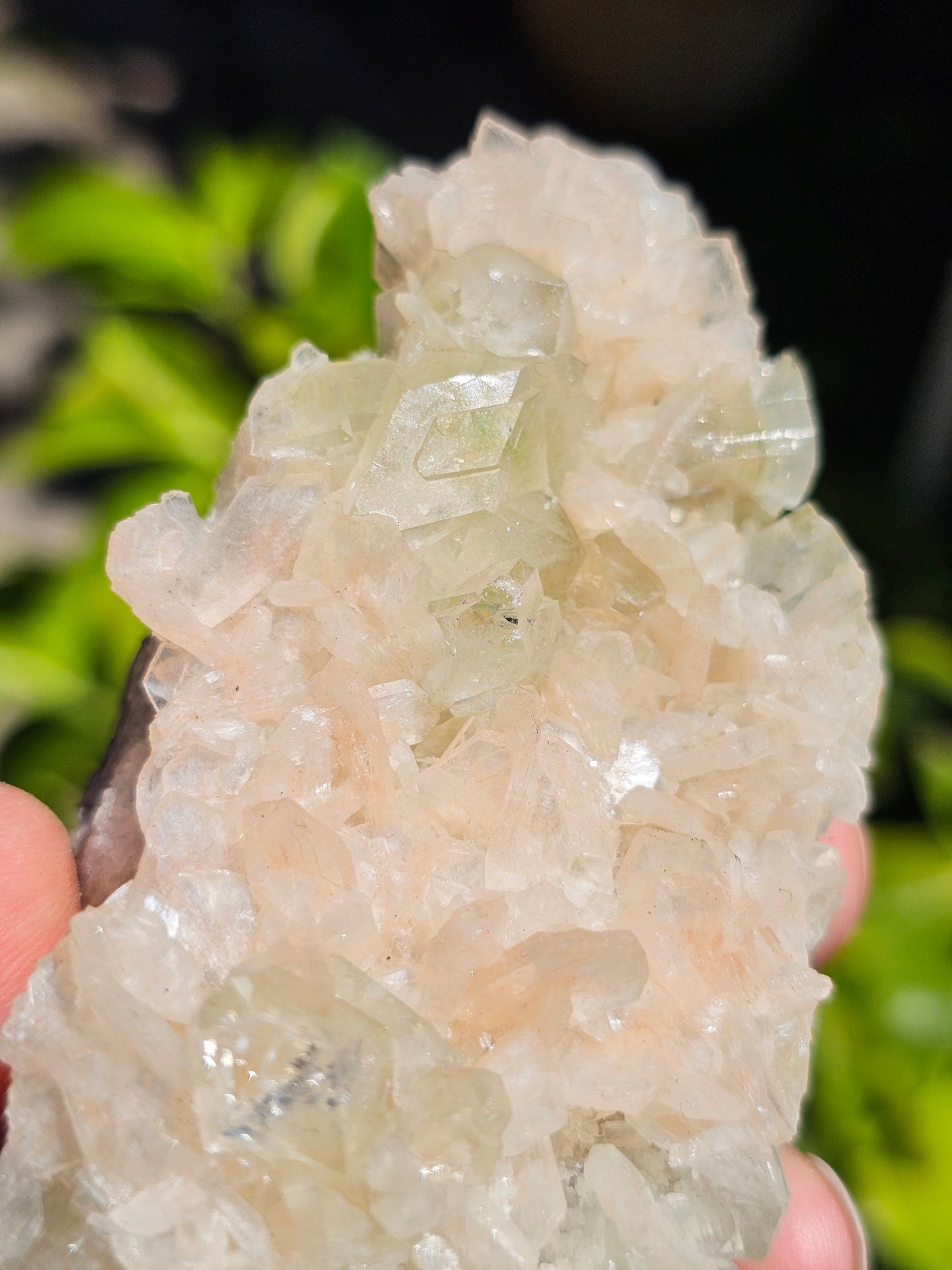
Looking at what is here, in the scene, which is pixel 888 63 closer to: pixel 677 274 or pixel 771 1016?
pixel 677 274

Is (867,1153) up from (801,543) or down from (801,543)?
down

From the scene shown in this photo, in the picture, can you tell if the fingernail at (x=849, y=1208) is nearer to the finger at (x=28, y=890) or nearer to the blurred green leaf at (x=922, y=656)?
the finger at (x=28, y=890)

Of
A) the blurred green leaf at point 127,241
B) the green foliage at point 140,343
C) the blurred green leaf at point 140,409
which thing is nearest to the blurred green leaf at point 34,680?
the green foliage at point 140,343

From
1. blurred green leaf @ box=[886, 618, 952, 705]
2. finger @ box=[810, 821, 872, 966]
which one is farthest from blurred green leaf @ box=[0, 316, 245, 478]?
blurred green leaf @ box=[886, 618, 952, 705]

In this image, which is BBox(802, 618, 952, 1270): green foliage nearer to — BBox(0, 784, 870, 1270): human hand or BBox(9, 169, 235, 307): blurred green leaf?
BBox(0, 784, 870, 1270): human hand

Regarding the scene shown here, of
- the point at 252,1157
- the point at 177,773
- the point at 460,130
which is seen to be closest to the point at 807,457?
the point at 177,773

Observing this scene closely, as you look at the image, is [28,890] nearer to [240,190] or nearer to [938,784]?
[938,784]
